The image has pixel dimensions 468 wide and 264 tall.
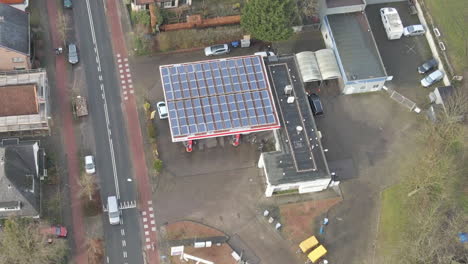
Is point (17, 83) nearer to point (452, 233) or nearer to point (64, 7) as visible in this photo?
point (64, 7)

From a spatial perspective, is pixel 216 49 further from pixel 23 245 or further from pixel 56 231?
pixel 23 245

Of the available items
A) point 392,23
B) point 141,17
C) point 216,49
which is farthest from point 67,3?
point 392,23

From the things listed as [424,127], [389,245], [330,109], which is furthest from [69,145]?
[424,127]

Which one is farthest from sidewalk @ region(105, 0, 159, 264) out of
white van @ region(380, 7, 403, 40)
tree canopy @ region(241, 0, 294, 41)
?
white van @ region(380, 7, 403, 40)

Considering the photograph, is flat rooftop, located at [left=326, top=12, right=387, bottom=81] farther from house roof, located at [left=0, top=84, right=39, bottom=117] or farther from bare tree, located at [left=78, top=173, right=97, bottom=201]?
house roof, located at [left=0, top=84, right=39, bottom=117]

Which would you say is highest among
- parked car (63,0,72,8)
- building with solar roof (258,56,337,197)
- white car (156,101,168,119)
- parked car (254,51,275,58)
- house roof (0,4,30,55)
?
parked car (63,0,72,8)

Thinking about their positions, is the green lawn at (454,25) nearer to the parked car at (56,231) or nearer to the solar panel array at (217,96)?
the solar panel array at (217,96)
